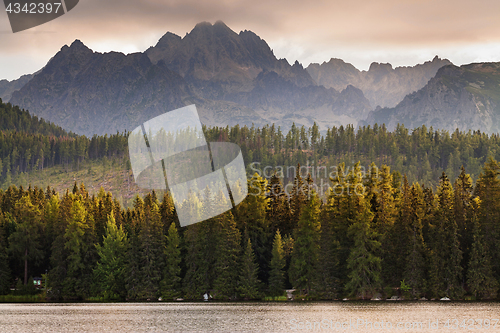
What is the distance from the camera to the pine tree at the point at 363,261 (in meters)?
79.6

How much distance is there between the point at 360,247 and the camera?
79438 mm

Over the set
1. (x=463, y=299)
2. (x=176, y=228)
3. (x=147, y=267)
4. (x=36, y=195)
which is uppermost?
(x=36, y=195)

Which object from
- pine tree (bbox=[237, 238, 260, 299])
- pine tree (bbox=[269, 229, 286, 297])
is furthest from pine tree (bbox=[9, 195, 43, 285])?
pine tree (bbox=[269, 229, 286, 297])

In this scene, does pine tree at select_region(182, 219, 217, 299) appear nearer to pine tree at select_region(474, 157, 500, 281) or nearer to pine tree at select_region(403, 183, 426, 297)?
pine tree at select_region(403, 183, 426, 297)

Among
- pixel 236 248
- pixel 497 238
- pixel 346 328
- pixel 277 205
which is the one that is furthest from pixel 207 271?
pixel 497 238

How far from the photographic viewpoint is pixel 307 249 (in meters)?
84.1

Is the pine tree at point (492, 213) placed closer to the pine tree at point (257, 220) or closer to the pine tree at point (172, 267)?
the pine tree at point (257, 220)

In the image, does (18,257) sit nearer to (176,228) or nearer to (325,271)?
(176,228)

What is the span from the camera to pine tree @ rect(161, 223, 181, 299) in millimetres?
86625

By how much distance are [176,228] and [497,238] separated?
169 feet

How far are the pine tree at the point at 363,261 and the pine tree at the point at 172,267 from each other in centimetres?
2754

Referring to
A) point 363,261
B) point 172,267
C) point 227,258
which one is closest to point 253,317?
point 227,258

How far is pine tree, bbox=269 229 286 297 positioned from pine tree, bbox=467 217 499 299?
28.1 metres

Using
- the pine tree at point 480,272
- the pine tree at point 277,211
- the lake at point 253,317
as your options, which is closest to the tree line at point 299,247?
the pine tree at point 480,272
